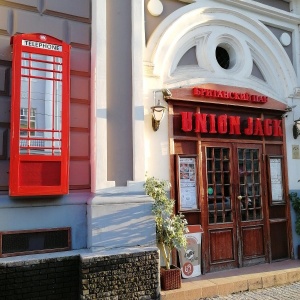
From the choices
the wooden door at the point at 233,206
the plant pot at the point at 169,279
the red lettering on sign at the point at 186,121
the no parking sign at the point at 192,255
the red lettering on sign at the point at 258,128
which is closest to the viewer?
the plant pot at the point at 169,279

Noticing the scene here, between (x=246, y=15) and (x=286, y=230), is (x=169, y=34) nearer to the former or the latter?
(x=246, y=15)

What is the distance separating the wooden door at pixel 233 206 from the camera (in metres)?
6.45

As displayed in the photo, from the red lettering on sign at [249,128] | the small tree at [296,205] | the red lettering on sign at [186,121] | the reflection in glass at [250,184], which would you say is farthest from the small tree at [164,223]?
the small tree at [296,205]

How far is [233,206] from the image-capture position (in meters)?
6.73

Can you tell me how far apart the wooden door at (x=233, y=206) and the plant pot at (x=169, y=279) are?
3.50 feet

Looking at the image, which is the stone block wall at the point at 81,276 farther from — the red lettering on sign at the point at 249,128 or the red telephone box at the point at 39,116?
the red lettering on sign at the point at 249,128

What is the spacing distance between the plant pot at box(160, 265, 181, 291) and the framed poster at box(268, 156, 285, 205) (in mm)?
2860

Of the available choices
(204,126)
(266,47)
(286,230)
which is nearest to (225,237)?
(286,230)

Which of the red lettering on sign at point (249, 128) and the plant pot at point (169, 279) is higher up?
the red lettering on sign at point (249, 128)

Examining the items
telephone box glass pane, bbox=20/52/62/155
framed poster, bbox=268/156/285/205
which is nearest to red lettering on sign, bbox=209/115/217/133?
framed poster, bbox=268/156/285/205

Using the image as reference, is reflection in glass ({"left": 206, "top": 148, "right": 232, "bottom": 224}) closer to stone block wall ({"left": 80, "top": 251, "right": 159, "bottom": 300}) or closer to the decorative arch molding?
the decorative arch molding

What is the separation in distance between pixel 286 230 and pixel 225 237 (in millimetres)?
1603

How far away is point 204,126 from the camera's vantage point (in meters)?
6.38

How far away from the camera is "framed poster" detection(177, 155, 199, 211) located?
621cm
